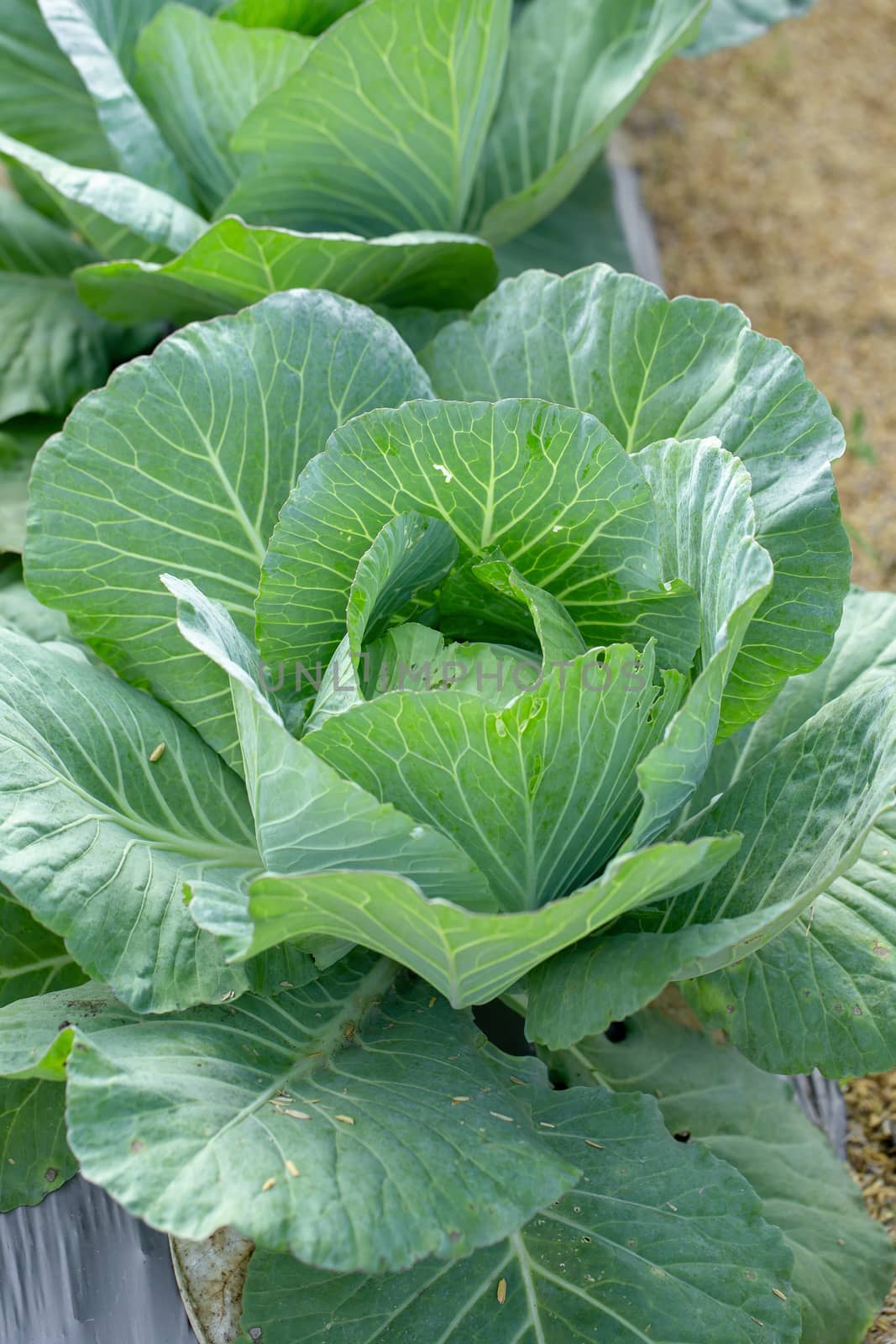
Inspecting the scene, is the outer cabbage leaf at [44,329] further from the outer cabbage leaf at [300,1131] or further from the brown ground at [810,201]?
the brown ground at [810,201]

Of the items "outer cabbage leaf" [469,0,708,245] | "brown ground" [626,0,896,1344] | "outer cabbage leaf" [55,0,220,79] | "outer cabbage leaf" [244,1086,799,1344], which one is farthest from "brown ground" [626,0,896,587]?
"outer cabbage leaf" [244,1086,799,1344]

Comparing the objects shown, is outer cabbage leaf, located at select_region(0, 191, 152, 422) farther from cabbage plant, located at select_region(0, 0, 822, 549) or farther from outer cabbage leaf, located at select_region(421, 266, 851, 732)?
outer cabbage leaf, located at select_region(421, 266, 851, 732)

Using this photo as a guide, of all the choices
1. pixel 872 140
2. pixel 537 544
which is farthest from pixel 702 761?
pixel 872 140

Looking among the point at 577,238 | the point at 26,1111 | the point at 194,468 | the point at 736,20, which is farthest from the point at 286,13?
the point at 26,1111

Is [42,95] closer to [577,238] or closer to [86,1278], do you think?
[577,238]

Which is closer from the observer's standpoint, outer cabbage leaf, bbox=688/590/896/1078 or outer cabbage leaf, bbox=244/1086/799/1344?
outer cabbage leaf, bbox=244/1086/799/1344

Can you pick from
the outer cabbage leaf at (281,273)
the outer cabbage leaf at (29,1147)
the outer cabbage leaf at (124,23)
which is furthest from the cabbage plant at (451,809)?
the outer cabbage leaf at (124,23)
